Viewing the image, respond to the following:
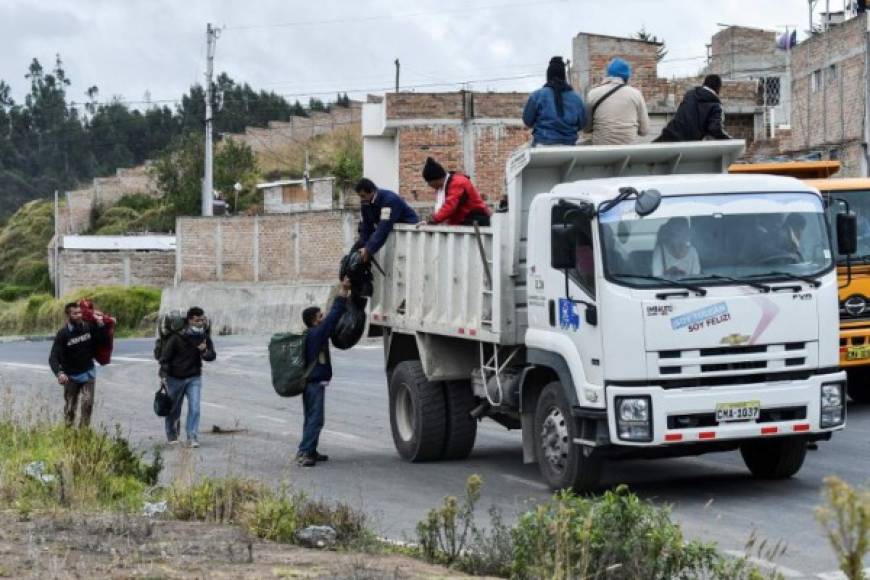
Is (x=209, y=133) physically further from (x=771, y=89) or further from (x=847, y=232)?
(x=847, y=232)

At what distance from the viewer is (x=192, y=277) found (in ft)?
205

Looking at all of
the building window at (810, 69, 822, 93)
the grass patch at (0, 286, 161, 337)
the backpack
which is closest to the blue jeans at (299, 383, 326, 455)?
the backpack

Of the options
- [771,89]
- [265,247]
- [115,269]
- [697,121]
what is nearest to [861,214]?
[697,121]

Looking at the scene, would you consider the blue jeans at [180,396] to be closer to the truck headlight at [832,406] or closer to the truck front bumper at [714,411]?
the truck front bumper at [714,411]

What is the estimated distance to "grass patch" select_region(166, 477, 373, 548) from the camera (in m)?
10.7

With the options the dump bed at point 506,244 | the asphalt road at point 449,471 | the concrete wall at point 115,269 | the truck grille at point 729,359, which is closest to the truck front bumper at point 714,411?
the truck grille at point 729,359

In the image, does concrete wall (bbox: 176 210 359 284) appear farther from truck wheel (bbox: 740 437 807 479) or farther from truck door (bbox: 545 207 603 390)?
truck door (bbox: 545 207 603 390)

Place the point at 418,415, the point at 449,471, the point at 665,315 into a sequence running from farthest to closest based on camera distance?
the point at 418,415, the point at 449,471, the point at 665,315

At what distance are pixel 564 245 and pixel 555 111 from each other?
253cm

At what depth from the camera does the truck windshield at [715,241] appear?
491 inches

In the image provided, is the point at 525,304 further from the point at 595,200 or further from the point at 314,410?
the point at 314,410

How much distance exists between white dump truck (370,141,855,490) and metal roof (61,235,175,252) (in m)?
64.6

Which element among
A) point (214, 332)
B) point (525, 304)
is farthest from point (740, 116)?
point (525, 304)

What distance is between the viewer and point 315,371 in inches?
649
